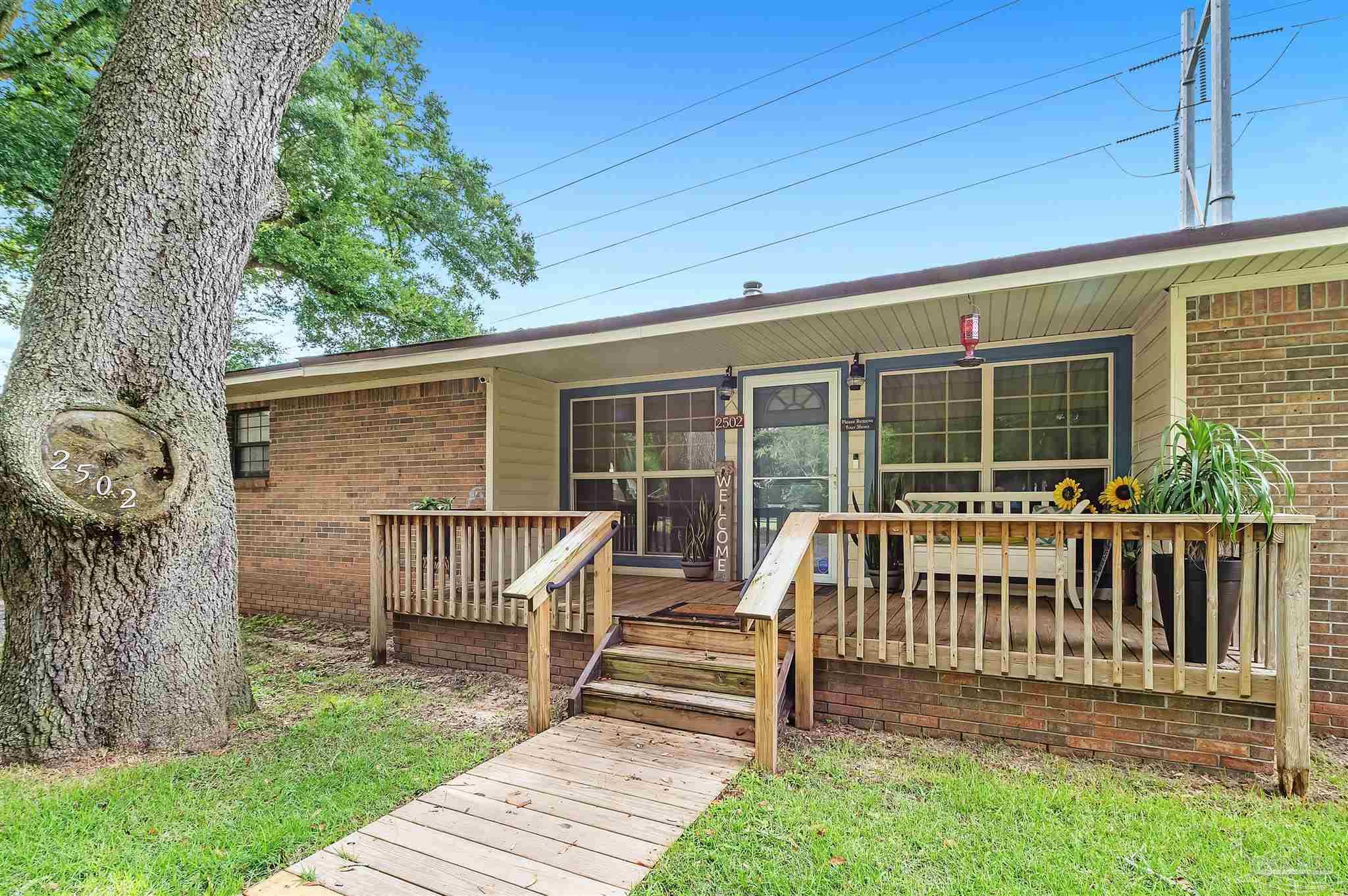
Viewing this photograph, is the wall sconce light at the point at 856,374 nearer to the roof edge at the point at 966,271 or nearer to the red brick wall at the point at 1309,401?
the roof edge at the point at 966,271

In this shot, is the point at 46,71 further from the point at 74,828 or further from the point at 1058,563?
the point at 1058,563

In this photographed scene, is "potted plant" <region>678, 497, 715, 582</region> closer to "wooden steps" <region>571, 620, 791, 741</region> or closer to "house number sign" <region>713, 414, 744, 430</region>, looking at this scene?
"house number sign" <region>713, 414, 744, 430</region>

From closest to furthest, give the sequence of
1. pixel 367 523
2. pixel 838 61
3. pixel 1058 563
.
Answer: pixel 1058 563 → pixel 367 523 → pixel 838 61

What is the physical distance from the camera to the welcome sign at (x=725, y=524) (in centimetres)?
591

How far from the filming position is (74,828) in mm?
2477

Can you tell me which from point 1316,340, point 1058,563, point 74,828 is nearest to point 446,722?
point 74,828

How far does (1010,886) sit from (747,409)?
438 cm

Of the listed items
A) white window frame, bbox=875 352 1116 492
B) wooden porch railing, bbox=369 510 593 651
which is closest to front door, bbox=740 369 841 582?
white window frame, bbox=875 352 1116 492

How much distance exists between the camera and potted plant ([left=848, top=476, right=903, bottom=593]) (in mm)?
5191

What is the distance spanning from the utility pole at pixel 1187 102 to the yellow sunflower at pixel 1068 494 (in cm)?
474

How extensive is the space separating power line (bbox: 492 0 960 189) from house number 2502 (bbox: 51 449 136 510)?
1341cm

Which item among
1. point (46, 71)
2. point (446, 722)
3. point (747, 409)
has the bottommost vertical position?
point (446, 722)

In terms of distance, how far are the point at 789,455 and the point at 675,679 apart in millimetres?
2760

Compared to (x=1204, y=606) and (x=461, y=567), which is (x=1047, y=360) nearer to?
(x=1204, y=606)
